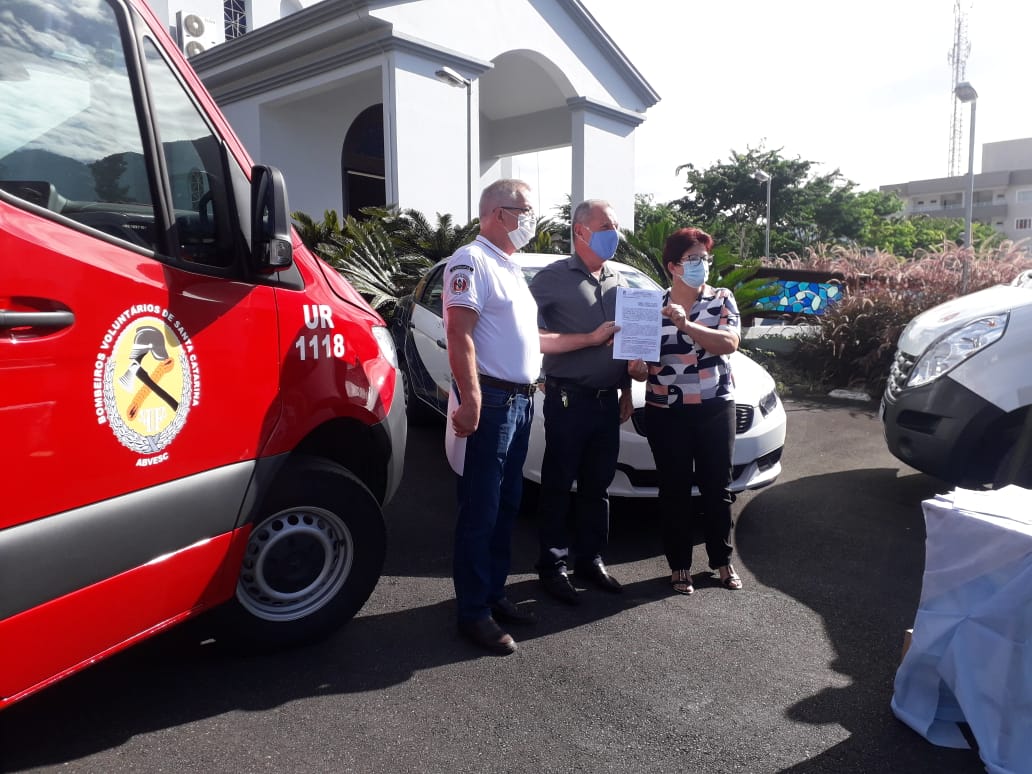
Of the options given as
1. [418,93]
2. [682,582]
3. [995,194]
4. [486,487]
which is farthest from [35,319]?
[995,194]

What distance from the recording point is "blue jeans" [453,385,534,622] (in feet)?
10.5

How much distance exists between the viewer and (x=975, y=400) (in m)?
4.22

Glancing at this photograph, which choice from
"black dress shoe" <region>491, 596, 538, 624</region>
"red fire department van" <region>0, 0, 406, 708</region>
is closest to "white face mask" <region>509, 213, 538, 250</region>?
"red fire department van" <region>0, 0, 406, 708</region>

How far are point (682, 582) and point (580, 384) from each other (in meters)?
1.15

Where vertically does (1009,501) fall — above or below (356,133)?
below

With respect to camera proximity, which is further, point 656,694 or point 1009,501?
point 656,694

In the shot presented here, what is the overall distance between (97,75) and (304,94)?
502 inches

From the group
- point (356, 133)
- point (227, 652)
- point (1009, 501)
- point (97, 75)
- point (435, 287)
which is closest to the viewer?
point (97, 75)

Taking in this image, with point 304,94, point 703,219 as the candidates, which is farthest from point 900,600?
point 703,219

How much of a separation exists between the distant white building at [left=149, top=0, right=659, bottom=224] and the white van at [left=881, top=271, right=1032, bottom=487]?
9.24 m

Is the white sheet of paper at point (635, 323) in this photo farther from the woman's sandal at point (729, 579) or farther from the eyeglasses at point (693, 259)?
the woman's sandal at point (729, 579)

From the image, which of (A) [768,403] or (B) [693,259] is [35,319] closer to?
(B) [693,259]

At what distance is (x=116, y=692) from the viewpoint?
9.36ft

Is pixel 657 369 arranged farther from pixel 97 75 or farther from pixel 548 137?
pixel 548 137
